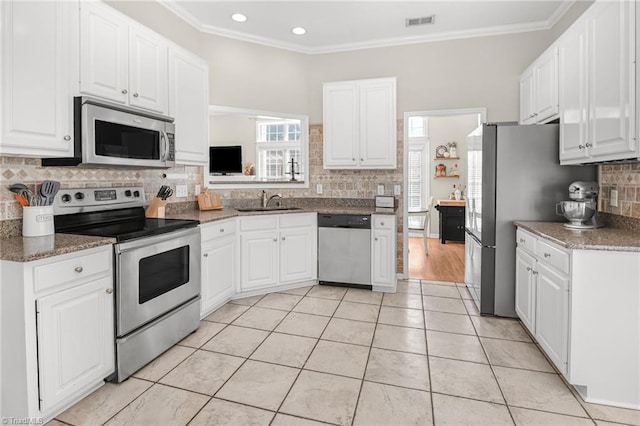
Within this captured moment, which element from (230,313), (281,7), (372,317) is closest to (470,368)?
(372,317)

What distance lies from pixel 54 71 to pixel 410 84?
3.44 m

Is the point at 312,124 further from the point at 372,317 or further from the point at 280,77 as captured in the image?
the point at 372,317

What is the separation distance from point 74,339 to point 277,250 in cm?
212

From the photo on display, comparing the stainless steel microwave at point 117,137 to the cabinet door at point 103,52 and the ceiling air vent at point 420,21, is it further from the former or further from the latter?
the ceiling air vent at point 420,21

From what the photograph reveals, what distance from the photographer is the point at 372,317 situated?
3.13 m

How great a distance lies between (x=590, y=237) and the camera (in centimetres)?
211

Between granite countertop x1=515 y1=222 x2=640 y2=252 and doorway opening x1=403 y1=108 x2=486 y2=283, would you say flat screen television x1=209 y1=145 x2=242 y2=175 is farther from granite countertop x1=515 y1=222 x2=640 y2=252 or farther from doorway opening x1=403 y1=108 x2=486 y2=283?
doorway opening x1=403 y1=108 x2=486 y2=283

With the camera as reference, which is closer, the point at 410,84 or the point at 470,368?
the point at 470,368

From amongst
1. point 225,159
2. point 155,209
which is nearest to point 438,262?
point 225,159

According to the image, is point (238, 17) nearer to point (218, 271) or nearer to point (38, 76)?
point (38, 76)

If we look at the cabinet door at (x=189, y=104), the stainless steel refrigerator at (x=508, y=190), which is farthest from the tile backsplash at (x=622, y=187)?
the cabinet door at (x=189, y=104)

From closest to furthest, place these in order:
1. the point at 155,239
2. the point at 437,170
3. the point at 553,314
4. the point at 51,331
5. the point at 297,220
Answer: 1. the point at 51,331
2. the point at 553,314
3. the point at 155,239
4. the point at 297,220
5. the point at 437,170

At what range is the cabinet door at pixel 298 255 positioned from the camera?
12.5ft

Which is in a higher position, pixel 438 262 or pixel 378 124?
pixel 378 124
